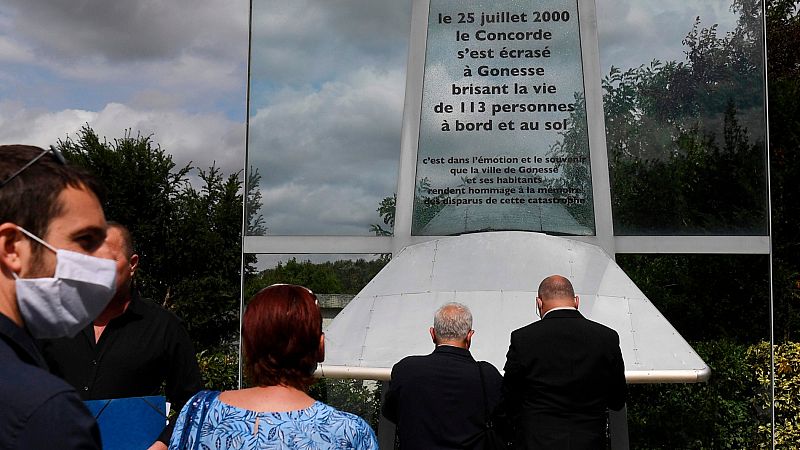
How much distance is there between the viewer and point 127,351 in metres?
2.78

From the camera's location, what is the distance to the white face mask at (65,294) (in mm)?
1189

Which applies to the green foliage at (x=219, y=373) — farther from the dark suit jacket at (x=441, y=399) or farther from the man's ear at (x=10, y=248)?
the man's ear at (x=10, y=248)

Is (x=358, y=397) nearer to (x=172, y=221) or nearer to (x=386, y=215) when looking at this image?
(x=386, y=215)

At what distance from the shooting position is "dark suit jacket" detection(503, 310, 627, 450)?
3.53 meters

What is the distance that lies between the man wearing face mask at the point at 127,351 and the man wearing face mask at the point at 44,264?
1.41m

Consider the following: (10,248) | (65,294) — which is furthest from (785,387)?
(10,248)

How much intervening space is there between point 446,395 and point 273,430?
1563 mm

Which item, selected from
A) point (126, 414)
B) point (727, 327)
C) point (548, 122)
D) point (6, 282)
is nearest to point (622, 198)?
point (548, 122)

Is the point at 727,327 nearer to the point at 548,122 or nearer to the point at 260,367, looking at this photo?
the point at 548,122

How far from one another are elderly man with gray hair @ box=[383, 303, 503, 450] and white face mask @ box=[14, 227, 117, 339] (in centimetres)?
211

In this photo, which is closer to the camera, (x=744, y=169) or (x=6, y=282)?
(x=6, y=282)

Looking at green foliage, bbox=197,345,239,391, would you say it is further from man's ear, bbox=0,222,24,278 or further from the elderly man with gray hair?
man's ear, bbox=0,222,24,278

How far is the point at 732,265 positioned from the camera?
652 cm

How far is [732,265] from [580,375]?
3.57 metres
